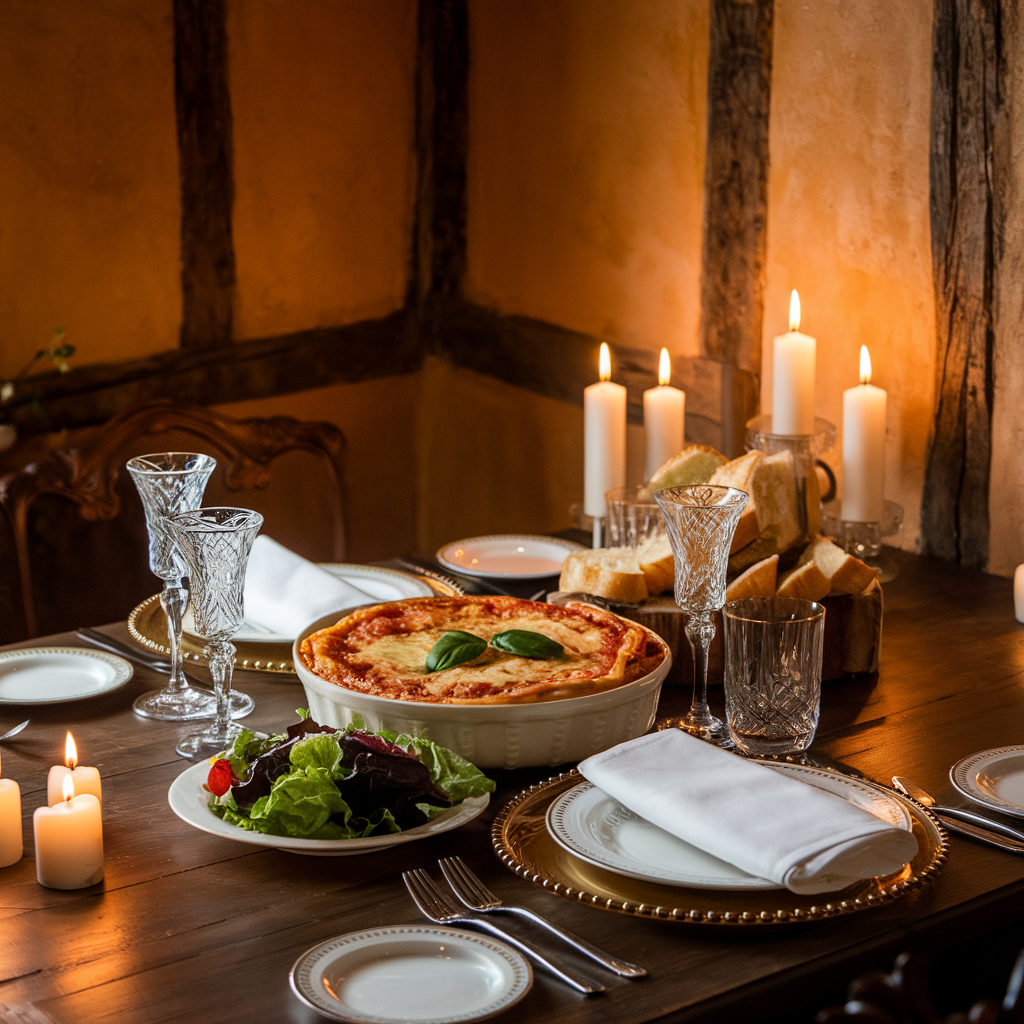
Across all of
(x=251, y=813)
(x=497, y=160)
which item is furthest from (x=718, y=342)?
(x=251, y=813)

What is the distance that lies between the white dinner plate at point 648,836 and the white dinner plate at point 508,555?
84 centimetres

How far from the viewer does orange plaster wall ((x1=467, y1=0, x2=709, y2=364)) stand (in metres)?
2.57

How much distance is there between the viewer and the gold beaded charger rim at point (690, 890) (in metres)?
0.95

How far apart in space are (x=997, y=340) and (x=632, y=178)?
0.99 m

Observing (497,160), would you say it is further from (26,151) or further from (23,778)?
(23,778)

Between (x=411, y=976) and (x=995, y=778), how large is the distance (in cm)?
65

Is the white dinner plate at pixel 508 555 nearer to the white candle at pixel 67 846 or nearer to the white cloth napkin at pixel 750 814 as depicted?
the white cloth napkin at pixel 750 814

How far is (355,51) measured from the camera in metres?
3.17

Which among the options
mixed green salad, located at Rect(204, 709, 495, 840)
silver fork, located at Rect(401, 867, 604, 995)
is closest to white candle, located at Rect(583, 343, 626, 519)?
mixed green salad, located at Rect(204, 709, 495, 840)

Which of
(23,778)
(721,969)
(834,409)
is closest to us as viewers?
(721,969)

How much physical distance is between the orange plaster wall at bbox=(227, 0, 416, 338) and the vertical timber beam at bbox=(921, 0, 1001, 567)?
5.32 ft

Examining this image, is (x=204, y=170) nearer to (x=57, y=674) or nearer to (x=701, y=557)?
(x=57, y=674)

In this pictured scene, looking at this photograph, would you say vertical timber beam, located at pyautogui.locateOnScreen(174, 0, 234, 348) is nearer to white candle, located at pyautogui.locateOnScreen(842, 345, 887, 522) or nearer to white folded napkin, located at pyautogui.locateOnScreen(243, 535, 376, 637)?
white folded napkin, located at pyautogui.locateOnScreen(243, 535, 376, 637)

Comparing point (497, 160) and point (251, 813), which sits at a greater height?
point (497, 160)
